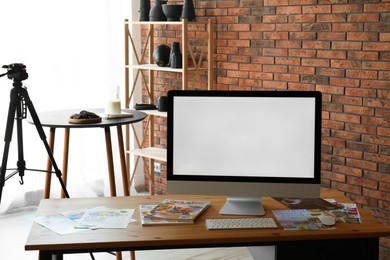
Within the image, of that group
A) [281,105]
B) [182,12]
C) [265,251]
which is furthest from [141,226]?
[182,12]

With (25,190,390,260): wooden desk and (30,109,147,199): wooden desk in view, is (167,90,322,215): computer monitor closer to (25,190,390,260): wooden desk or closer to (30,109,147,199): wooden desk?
(25,190,390,260): wooden desk

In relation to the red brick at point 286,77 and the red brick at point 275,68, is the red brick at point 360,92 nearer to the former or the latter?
the red brick at point 286,77

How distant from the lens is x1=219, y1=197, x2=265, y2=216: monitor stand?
2717mm

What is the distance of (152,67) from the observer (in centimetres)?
525

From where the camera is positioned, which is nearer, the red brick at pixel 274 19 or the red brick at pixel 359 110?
the red brick at pixel 359 110

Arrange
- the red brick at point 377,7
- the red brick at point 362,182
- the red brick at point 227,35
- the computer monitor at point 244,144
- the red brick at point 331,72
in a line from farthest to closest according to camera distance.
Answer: the red brick at point 227,35
the red brick at point 331,72
the red brick at point 362,182
the red brick at point 377,7
the computer monitor at point 244,144

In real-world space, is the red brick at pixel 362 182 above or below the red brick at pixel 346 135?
below

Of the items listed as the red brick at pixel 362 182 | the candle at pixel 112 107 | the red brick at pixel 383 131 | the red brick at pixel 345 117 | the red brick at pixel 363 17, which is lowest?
the red brick at pixel 362 182

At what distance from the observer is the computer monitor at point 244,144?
271 cm

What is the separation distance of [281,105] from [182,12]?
250cm

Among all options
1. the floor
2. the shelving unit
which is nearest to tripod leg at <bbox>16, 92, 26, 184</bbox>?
the floor

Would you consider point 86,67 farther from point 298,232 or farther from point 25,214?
point 298,232

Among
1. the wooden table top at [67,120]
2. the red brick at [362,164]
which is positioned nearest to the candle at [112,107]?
the wooden table top at [67,120]

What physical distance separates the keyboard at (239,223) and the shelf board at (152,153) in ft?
8.15
